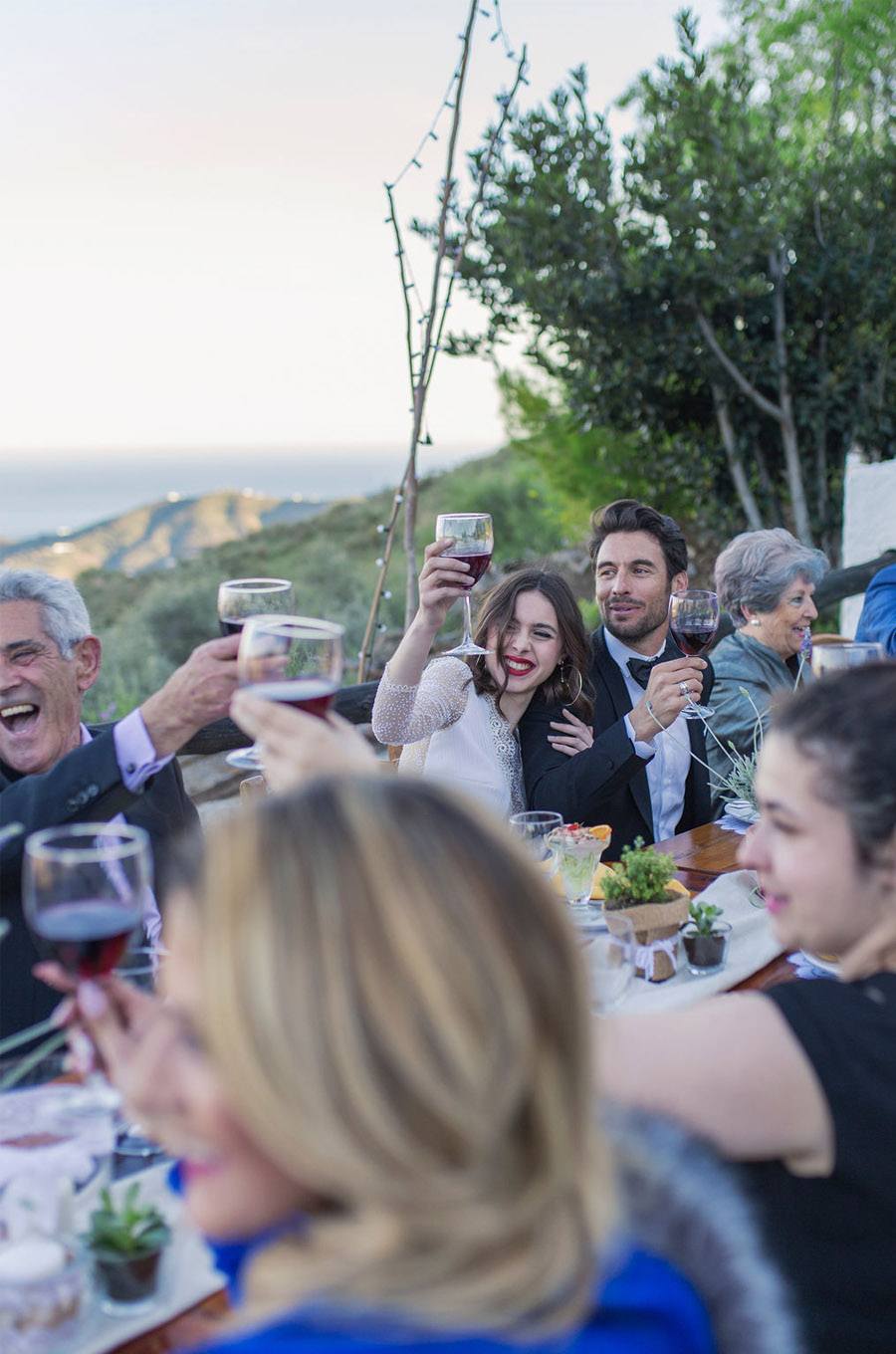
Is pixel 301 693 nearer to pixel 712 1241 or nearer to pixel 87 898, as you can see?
pixel 87 898

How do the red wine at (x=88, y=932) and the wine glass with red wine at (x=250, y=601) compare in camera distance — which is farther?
the wine glass with red wine at (x=250, y=601)

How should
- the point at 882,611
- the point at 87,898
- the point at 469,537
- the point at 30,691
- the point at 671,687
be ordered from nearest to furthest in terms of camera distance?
the point at 87,898, the point at 30,691, the point at 469,537, the point at 671,687, the point at 882,611

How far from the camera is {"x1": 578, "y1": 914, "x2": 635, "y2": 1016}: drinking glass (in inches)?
73.9

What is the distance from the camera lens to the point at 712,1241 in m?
1.04

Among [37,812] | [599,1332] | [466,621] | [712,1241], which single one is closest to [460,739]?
[466,621]

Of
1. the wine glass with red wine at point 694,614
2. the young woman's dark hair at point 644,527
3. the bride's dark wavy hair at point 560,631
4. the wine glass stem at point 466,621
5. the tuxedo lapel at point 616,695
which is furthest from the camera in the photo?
the young woman's dark hair at point 644,527

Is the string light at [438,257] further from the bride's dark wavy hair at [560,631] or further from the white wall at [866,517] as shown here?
the white wall at [866,517]

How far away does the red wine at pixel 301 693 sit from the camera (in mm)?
1542

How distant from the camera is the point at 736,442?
9078 millimetres

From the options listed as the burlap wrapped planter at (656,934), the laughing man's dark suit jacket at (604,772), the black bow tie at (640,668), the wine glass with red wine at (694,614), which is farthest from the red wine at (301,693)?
the black bow tie at (640,668)

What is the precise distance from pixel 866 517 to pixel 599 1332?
785cm

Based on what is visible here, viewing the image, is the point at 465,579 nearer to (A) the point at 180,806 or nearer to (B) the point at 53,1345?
(A) the point at 180,806

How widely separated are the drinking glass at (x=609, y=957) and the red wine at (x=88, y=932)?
779 mm

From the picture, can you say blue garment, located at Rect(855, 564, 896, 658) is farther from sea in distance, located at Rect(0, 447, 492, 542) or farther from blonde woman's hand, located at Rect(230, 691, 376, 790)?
sea in distance, located at Rect(0, 447, 492, 542)
